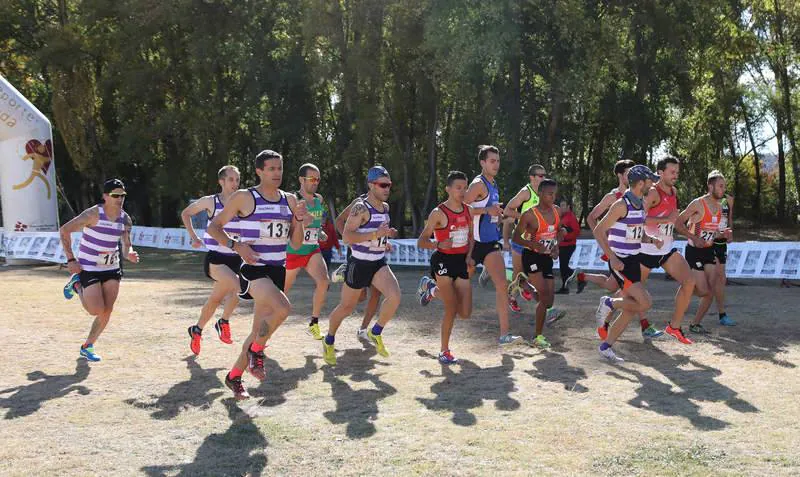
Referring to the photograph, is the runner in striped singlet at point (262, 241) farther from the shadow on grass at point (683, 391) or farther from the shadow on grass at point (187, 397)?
the shadow on grass at point (683, 391)

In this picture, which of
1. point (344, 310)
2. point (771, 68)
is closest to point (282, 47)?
point (771, 68)

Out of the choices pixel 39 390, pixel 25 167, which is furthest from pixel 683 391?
pixel 25 167

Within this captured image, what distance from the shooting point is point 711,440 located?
5293 mm

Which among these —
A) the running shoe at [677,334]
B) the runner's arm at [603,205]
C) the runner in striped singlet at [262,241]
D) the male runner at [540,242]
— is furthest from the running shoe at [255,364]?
the running shoe at [677,334]

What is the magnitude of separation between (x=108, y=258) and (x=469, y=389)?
405cm

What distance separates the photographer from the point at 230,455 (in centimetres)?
508

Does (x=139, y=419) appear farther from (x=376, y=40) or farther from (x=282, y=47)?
(x=282, y=47)

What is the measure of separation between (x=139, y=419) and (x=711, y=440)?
4.13 metres

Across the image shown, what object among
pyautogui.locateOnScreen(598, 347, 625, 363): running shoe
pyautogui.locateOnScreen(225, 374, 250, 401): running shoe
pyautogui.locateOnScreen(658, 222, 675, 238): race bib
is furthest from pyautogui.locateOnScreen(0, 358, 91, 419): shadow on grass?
pyautogui.locateOnScreen(658, 222, 675, 238): race bib

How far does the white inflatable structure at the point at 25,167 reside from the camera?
20.9 metres

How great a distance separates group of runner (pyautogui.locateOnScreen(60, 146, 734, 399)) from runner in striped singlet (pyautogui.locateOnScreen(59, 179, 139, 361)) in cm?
1

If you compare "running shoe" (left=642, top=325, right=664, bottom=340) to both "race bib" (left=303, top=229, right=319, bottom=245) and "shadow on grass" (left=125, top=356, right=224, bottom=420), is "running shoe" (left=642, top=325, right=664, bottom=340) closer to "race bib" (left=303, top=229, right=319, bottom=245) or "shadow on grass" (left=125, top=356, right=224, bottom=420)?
"race bib" (left=303, top=229, right=319, bottom=245)

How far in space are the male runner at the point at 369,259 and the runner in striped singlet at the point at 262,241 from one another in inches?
60.7

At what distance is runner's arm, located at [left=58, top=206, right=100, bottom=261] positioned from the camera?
315 inches
